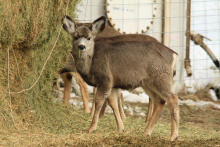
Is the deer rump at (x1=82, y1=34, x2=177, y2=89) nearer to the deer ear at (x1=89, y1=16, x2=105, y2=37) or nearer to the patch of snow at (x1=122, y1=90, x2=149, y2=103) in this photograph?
the deer ear at (x1=89, y1=16, x2=105, y2=37)

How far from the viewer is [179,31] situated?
38.0ft

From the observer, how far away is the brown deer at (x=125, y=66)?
6.36 metres

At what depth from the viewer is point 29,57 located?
21.9ft

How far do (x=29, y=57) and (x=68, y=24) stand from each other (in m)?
0.83

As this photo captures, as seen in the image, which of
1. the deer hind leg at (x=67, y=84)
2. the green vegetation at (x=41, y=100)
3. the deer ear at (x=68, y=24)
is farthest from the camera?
the deer hind leg at (x=67, y=84)

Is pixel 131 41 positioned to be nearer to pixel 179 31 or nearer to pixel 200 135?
pixel 200 135

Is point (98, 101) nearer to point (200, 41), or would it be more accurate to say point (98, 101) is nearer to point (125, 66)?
point (125, 66)

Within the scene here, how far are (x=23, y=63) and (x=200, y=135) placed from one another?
3183 millimetres

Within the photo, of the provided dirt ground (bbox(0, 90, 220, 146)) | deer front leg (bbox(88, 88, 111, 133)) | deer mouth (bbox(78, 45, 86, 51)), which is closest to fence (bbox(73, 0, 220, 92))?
dirt ground (bbox(0, 90, 220, 146))

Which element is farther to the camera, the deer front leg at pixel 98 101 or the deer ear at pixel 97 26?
the deer ear at pixel 97 26

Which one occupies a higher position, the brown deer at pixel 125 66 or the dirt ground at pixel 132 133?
the brown deer at pixel 125 66

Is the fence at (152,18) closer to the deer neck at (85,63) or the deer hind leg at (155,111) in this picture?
the deer neck at (85,63)

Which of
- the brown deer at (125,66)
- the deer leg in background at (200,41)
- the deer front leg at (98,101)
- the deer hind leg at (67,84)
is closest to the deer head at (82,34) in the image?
the brown deer at (125,66)

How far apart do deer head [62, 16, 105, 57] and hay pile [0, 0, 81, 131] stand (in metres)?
0.16
